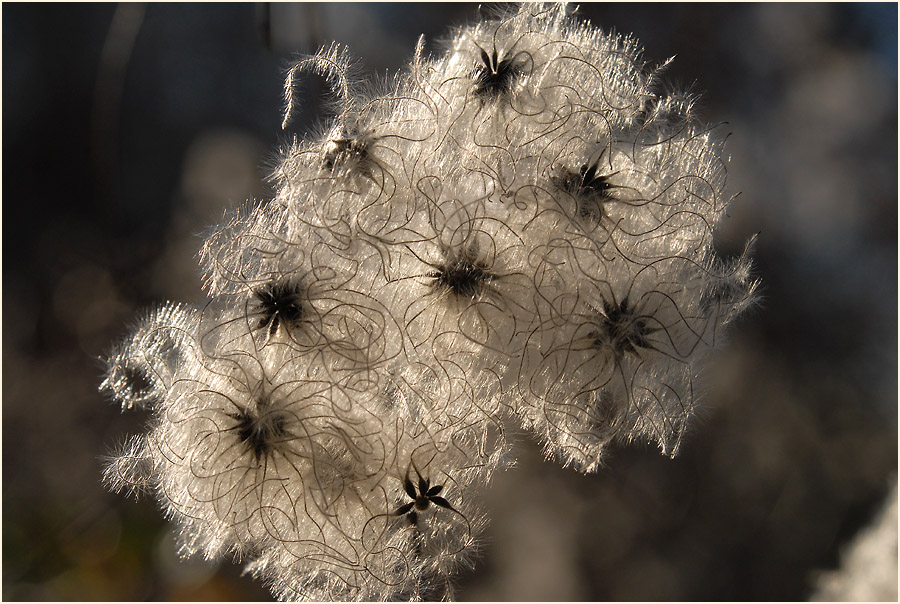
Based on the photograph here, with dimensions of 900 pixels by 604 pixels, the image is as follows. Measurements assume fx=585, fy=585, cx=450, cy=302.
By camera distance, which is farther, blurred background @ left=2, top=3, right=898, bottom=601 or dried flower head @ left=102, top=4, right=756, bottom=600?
blurred background @ left=2, top=3, right=898, bottom=601

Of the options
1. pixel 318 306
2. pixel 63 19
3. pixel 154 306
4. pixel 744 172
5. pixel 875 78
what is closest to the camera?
pixel 318 306

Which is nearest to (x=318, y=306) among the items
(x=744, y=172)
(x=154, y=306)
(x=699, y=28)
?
(x=154, y=306)

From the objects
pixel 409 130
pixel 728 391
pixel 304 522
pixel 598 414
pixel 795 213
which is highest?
pixel 795 213

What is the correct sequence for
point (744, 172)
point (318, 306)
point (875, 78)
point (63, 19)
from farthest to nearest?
point (63, 19)
point (875, 78)
point (744, 172)
point (318, 306)

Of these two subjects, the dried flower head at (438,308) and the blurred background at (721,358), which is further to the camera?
the blurred background at (721,358)

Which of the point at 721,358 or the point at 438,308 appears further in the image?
the point at 721,358

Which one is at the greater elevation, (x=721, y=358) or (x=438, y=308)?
(x=721, y=358)

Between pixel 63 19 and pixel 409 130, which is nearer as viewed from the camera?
pixel 409 130

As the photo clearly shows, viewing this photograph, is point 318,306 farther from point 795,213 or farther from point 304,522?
point 795,213
